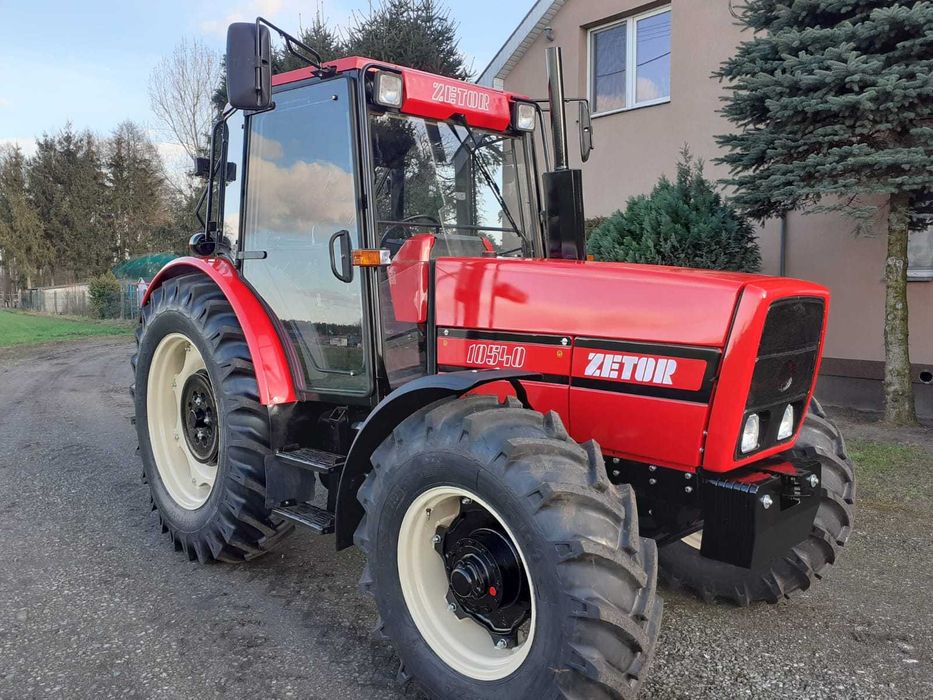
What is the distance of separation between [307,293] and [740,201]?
4537 millimetres

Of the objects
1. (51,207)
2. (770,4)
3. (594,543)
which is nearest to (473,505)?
(594,543)

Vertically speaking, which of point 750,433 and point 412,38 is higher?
point 412,38

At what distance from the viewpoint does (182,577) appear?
12.1 feet

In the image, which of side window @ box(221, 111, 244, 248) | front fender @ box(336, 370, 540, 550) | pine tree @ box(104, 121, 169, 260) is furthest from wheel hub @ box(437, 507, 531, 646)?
pine tree @ box(104, 121, 169, 260)

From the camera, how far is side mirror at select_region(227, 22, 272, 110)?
2.87m

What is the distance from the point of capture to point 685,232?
23.1 feet

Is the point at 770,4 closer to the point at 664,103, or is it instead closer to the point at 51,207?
the point at 664,103

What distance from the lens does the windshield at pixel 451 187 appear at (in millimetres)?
3287

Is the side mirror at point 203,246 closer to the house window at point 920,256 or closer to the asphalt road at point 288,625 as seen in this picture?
the asphalt road at point 288,625

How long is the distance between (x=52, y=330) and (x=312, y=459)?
21831 millimetres

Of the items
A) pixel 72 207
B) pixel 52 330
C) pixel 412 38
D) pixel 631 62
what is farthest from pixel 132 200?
pixel 631 62

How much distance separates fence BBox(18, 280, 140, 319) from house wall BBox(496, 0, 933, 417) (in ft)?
58.1

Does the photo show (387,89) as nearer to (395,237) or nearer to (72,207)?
(395,237)

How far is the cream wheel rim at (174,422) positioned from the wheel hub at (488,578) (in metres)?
2.04
